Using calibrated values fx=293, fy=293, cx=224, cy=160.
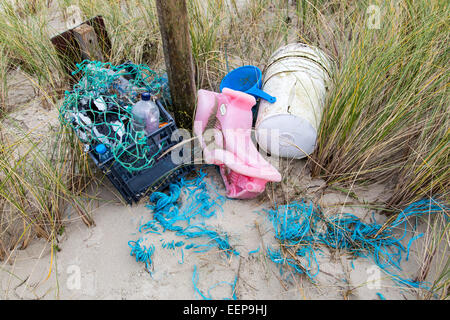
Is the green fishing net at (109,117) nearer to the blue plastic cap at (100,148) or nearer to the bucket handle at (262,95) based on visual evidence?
the blue plastic cap at (100,148)

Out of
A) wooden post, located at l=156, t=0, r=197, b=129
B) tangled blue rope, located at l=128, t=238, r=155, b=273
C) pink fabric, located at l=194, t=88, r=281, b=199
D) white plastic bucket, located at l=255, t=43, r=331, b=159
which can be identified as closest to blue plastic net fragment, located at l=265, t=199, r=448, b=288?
pink fabric, located at l=194, t=88, r=281, b=199

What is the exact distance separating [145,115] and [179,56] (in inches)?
18.7

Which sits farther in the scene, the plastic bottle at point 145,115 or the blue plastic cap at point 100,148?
the plastic bottle at point 145,115

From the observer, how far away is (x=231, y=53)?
9.71 feet

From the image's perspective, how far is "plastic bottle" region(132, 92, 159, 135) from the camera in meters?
1.90

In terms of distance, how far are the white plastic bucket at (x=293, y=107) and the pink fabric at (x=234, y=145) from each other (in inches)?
5.7

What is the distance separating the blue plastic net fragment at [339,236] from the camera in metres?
1.70

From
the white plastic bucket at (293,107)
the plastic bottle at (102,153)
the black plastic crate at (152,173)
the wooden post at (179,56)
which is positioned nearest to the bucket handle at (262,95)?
the white plastic bucket at (293,107)

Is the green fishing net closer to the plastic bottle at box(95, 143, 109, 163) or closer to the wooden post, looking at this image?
the plastic bottle at box(95, 143, 109, 163)

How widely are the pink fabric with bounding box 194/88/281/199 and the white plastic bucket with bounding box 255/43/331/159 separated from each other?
0.47 feet

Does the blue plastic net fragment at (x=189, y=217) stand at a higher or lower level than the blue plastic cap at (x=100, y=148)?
lower

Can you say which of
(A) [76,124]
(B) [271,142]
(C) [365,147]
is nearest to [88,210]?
(A) [76,124]

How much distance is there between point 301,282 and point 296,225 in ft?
1.12
